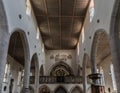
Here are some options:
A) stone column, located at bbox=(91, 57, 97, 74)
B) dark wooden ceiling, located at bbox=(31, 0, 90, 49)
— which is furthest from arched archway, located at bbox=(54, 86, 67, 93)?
stone column, located at bbox=(91, 57, 97, 74)

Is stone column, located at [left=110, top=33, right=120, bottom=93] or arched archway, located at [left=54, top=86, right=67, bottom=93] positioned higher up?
stone column, located at [left=110, top=33, right=120, bottom=93]

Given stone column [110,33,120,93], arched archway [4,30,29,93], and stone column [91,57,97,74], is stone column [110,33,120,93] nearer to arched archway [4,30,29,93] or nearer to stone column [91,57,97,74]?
stone column [91,57,97,74]

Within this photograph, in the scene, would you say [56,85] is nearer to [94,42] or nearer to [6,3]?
[94,42]

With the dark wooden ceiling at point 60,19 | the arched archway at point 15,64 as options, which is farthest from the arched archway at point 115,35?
the arched archway at point 15,64

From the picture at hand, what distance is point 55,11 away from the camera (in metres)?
15.9

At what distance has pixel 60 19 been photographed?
17281 mm

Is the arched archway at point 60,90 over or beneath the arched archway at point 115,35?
beneath

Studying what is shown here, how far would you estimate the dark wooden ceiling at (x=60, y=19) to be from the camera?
14.8m

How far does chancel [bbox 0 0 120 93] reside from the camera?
27.3 feet

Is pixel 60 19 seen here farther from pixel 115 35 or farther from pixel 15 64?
pixel 15 64

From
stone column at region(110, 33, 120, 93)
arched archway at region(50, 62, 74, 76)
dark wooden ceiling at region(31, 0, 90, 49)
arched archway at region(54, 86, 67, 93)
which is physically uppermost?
dark wooden ceiling at region(31, 0, 90, 49)

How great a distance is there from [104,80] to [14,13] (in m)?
17.4

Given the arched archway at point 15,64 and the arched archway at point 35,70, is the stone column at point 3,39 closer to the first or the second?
the arched archway at point 15,64

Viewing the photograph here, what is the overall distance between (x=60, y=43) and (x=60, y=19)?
6.92 m
